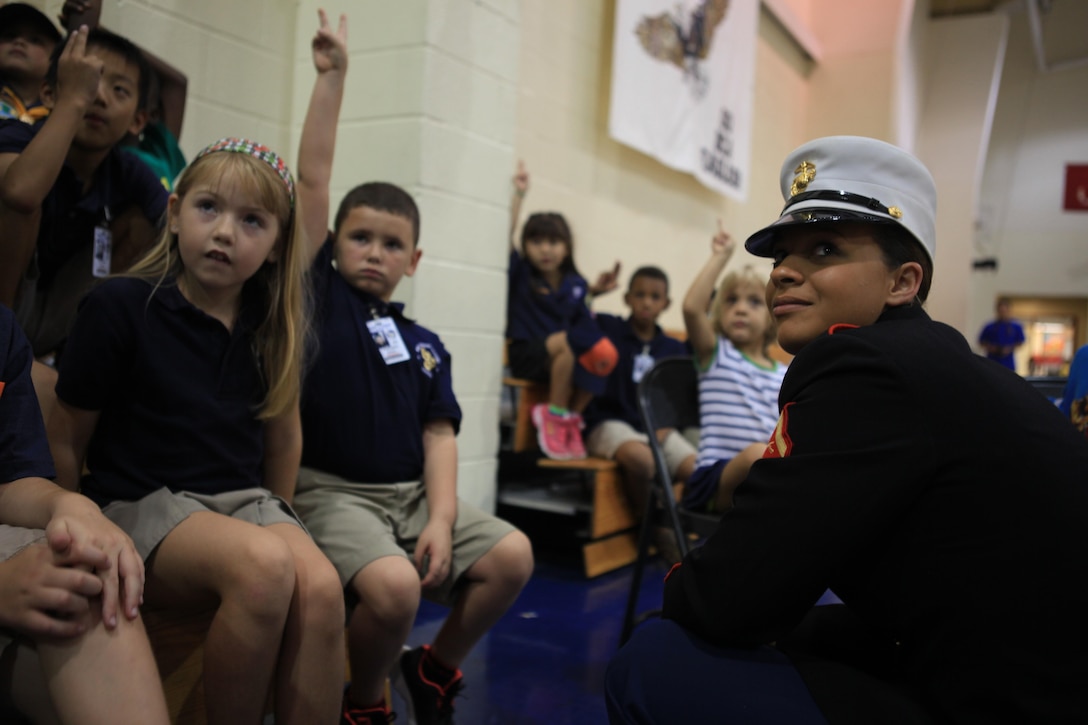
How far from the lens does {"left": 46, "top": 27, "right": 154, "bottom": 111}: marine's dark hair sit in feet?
5.50

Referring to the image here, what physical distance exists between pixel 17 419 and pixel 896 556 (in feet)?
3.75

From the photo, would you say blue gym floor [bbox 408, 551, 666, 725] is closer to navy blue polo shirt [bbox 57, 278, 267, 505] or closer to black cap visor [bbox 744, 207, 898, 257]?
navy blue polo shirt [bbox 57, 278, 267, 505]

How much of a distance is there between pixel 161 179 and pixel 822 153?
1469 mm

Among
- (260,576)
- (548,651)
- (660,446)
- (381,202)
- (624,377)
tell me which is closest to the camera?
(260,576)

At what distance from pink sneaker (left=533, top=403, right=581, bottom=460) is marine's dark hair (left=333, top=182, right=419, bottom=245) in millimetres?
1459

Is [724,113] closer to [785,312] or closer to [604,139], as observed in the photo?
[604,139]

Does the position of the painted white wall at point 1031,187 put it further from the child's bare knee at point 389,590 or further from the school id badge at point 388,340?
the child's bare knee at point 389,590

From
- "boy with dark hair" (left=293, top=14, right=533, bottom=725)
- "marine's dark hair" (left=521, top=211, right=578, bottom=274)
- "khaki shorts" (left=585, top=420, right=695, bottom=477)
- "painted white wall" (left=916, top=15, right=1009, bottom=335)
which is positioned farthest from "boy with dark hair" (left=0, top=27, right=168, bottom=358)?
"painted white wall" (left=916, top=15, right=1009, bottom=335)

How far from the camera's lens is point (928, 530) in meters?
0.90

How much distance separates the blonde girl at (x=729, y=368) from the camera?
2.38m

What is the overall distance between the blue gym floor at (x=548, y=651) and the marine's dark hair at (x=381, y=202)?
1083 millimetres

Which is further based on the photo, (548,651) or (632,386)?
(632,386)

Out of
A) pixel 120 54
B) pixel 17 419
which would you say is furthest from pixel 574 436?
pixel 17 419

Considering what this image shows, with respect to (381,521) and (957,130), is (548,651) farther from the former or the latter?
(957,130)
